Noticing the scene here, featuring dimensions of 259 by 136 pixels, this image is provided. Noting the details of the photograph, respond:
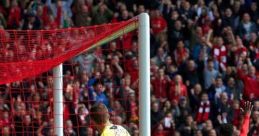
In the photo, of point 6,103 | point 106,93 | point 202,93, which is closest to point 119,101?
point 106,93

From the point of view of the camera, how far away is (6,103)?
16.7 meters

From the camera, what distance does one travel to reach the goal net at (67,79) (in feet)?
37.2

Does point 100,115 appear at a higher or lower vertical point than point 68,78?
lower

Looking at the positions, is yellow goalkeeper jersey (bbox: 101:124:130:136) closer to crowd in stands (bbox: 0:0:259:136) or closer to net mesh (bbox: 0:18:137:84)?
net mesh (bbox: 0:18:137:84)

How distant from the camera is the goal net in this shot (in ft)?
37.2

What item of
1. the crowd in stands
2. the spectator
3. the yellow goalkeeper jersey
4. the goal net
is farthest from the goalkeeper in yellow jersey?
the spectator

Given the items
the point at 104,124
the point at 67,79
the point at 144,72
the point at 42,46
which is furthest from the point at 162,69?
the point at 144,72

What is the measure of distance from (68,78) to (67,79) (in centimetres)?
5

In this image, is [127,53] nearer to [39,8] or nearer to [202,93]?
[202,93]

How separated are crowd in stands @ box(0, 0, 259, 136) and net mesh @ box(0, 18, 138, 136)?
34mm

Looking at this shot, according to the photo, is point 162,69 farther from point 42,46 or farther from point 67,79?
point 42,46

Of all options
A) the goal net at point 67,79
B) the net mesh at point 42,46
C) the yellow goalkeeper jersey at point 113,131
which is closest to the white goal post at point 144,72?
the goal net at point 67,79

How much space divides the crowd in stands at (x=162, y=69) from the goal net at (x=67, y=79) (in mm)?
35

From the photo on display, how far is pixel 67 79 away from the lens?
15.0 m
